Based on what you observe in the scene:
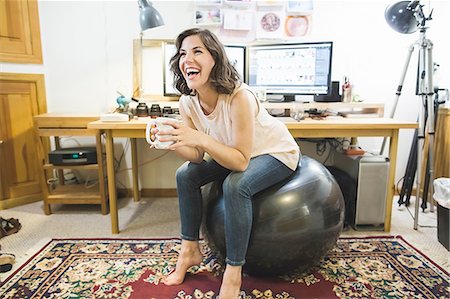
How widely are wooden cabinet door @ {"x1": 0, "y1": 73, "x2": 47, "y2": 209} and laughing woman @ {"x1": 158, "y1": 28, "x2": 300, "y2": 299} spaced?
1510mm

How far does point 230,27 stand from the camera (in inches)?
93.9

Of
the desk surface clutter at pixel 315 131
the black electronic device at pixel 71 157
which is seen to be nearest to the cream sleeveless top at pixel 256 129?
the desk surface clutter at pixel 315 131

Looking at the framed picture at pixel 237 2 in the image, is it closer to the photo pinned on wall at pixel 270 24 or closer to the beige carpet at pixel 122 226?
the photo pinned on wall at pixel 270 24

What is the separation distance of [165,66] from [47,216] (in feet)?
4.36

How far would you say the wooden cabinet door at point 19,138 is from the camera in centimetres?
230

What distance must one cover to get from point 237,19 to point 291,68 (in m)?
0.56

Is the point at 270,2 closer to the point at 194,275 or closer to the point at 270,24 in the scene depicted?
the point at 270,24

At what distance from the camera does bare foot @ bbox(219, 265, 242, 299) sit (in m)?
1.28

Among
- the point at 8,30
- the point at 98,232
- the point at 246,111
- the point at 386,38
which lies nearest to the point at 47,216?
the point at 98,232

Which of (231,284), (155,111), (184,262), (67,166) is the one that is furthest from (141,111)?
(231,284)

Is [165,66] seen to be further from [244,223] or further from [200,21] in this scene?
[244,223]

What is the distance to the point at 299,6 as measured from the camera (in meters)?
2.36

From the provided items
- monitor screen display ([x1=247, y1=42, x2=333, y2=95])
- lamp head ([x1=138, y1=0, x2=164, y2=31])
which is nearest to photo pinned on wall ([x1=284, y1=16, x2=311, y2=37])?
monitor screen display ([x1=247, y1=42, x2=333, y2=95])

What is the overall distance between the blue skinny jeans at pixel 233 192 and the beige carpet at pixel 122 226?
0.57 meters
